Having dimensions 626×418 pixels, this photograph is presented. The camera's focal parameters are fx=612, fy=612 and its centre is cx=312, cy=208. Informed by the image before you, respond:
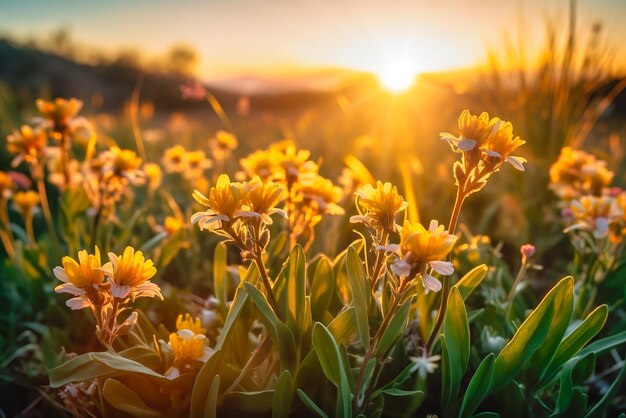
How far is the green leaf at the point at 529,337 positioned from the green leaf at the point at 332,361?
34 cm

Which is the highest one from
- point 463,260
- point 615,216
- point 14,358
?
point 615,216

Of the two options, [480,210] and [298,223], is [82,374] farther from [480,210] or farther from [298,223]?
[480,210]

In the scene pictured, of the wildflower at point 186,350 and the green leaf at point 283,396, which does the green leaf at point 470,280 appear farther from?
the wildflower at point 186,350

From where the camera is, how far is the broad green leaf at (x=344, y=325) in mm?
1232

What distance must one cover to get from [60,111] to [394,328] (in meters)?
1.44

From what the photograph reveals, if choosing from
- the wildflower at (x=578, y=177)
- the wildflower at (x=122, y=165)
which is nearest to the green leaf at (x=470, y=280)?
the wildflower at (x=578, y=177)

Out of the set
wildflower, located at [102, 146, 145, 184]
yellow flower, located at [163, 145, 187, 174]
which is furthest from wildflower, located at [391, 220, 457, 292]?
yellow flower, located at [163, 145, 187, 174]

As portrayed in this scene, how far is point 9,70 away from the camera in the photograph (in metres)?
17.9

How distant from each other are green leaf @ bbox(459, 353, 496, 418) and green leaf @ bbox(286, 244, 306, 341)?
0.36m

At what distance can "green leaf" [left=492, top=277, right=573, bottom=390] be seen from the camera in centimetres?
123

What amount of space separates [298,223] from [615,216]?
89cm

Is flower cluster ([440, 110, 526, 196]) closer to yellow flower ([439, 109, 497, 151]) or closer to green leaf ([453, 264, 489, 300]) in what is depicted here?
yellow flower ([439, 109, 497, 151])

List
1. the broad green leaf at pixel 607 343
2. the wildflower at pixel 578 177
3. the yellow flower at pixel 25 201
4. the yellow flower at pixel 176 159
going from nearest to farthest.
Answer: the broad green leaf at pixel 607 343
the wildflower at pixel 578 177
the yellow flower at pixel 25 201
the yellow flower at pixel 176 159

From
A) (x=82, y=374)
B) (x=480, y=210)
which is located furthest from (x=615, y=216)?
(x=480, y=210)
